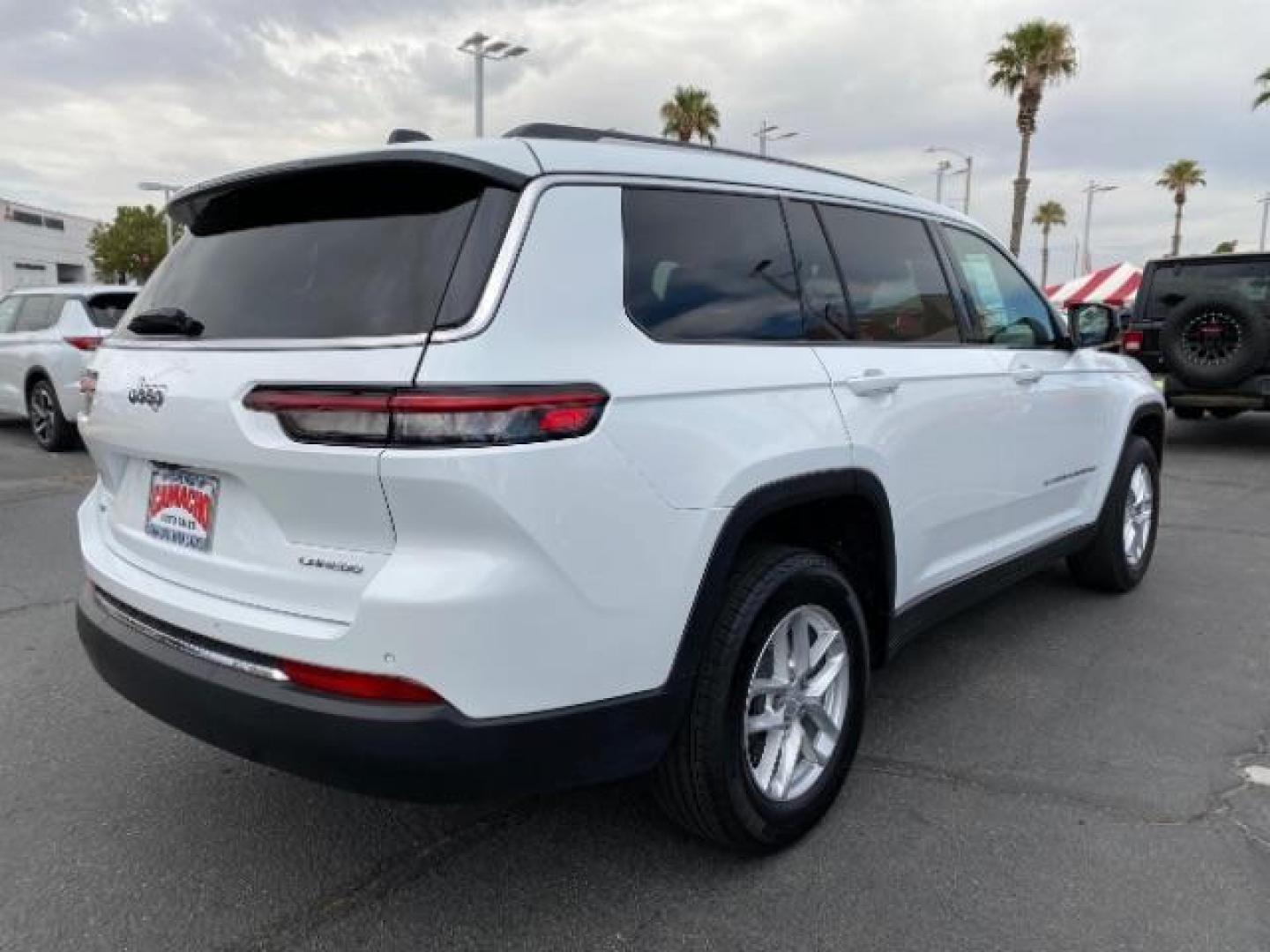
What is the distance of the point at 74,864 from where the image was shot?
258 cm

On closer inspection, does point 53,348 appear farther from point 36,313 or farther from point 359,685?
point 359,685

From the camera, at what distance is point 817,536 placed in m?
2.87

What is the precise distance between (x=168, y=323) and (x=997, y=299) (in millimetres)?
2983

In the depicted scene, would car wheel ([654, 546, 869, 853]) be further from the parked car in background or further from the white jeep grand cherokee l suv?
the parked car in background

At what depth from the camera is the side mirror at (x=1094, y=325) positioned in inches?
173

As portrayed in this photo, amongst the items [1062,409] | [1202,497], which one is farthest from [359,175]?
[1202,497]

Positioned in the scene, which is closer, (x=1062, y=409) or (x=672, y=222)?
(x=672, y=222)

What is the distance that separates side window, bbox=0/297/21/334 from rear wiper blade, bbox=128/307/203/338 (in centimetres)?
940

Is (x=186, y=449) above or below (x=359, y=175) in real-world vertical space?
below

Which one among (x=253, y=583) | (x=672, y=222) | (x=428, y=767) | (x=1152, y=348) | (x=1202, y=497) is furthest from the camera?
(x=1152, y=348)

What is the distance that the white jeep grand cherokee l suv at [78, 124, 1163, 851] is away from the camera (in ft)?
6.37

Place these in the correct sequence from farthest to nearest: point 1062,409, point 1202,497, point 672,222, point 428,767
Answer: point 1202,497
point 1062,409
point 672,222
point 428,767

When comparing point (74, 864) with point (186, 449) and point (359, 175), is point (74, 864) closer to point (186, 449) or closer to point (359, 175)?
point (186, 449)

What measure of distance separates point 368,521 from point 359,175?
0.85 m
